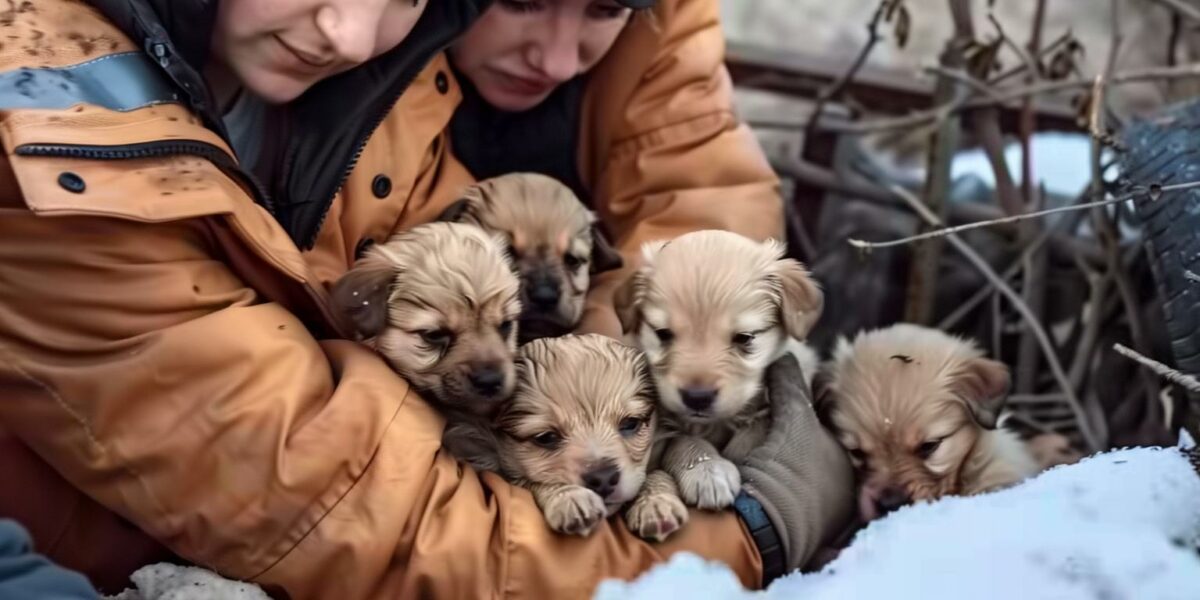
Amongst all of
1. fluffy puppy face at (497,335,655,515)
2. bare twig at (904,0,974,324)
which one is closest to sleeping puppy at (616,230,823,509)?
fluffy puppy face at (497,335,655,515)

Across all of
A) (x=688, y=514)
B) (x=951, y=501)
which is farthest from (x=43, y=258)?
(x=951, y=501)

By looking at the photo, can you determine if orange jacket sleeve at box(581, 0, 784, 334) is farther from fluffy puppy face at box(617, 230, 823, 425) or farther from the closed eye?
the closed eye

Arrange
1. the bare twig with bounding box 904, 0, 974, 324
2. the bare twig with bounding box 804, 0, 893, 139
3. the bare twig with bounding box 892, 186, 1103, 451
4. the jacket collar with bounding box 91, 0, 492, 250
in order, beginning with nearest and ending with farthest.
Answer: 1. the jacket collar with bounding box 91, 0, 492, 250
2. the bare twig with bounding box 892, 186, 1103, 451
3. the bare twig with bounding box 904, 0, 974, 324
4. the bare twig with bounding box 804, 0, 893, 139

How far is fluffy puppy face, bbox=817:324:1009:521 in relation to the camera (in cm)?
291

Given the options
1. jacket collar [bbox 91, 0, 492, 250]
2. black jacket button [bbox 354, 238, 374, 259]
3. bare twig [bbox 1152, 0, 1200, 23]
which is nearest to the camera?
jacket collar [bbox 91, 0, 492, 250]

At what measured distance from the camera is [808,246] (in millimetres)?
4594

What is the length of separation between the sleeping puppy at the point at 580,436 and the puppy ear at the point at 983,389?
0.78 metres

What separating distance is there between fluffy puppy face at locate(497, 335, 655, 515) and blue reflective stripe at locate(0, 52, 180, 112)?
0.95 metres

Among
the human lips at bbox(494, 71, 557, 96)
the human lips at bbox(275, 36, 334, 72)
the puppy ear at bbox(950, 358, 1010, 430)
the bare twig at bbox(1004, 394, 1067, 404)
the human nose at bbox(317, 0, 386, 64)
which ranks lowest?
the bare twig at bbox(1004, 394, 1067, 404)

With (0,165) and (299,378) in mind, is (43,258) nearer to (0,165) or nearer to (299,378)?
(0,165)

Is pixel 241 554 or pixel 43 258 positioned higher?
pixel 43 258

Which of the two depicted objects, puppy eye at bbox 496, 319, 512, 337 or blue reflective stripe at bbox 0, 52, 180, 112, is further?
puppy eye at bbox 496, 319, 512, 337

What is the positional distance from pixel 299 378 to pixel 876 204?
3.03m

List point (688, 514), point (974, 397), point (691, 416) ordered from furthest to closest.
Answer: point (974, 397) → point (691, 416) → point (688, 514)
